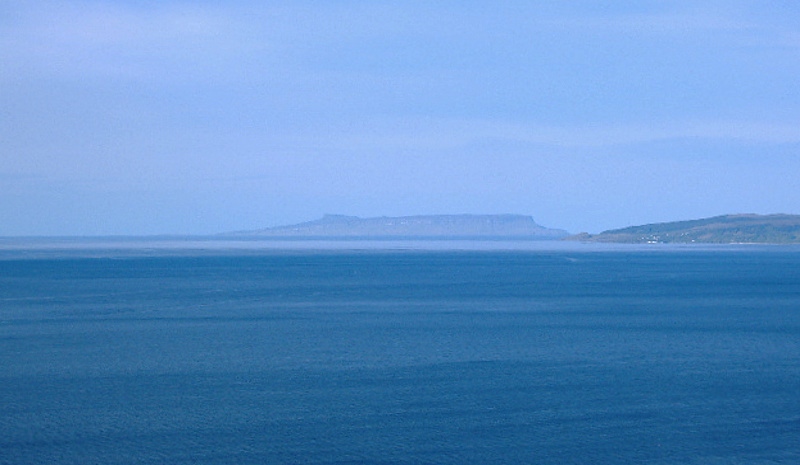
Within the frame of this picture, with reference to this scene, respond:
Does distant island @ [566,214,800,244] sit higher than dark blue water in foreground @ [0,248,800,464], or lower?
higher

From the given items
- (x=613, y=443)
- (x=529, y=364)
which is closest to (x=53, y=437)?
(x=613, y=443)

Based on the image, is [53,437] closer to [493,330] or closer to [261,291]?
[493,330]

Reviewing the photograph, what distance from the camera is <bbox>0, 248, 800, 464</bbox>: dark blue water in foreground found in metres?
18.5

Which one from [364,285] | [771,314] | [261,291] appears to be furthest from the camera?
[364,285]

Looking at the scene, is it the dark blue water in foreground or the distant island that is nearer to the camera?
the dark blue water in foreground

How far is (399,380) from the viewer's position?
982 inches

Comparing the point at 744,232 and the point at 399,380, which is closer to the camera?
the point at 399,380

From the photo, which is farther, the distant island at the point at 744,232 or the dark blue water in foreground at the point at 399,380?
the distant island at the point at 744,232

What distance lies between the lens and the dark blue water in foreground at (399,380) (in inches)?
730

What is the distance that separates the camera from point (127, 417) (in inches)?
820

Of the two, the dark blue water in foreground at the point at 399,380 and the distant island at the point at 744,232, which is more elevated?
the distant island at the point at 744,232

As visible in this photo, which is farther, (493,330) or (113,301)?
A: (113,301)

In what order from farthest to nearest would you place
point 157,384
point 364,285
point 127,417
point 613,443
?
point 364,285
point 157,384
point 127,417
point 613,443

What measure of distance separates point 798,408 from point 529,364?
8080mm
